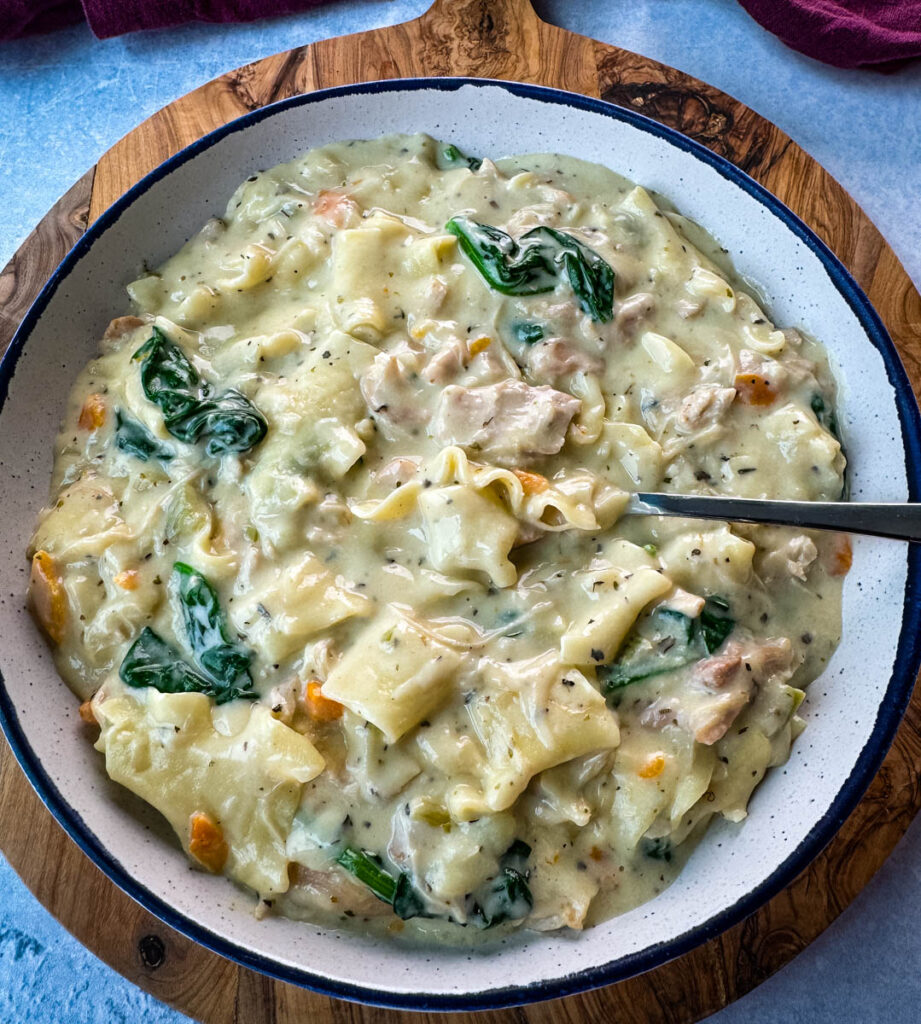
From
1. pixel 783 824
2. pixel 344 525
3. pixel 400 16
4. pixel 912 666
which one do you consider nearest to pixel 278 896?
pixel 344 525

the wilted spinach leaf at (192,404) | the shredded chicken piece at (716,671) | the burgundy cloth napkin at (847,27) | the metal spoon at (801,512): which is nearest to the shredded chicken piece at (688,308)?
the metal spoon at (801,512)

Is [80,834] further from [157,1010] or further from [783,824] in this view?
[783,824]

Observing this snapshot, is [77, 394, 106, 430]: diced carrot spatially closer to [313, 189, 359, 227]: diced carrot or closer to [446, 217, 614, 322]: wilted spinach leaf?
[313, 189, 359, 227]: diced carrot

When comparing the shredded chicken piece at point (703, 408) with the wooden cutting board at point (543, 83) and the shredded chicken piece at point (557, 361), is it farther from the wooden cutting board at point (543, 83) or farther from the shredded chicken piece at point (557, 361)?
the wooden cutting board at point (543, 83)

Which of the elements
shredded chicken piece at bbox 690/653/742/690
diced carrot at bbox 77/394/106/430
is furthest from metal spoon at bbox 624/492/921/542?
diced carrot at bbox 77/394/106/430

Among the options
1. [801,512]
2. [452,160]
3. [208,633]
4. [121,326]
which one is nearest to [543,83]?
[452,160]

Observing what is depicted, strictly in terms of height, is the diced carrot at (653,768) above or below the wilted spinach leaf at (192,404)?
below
